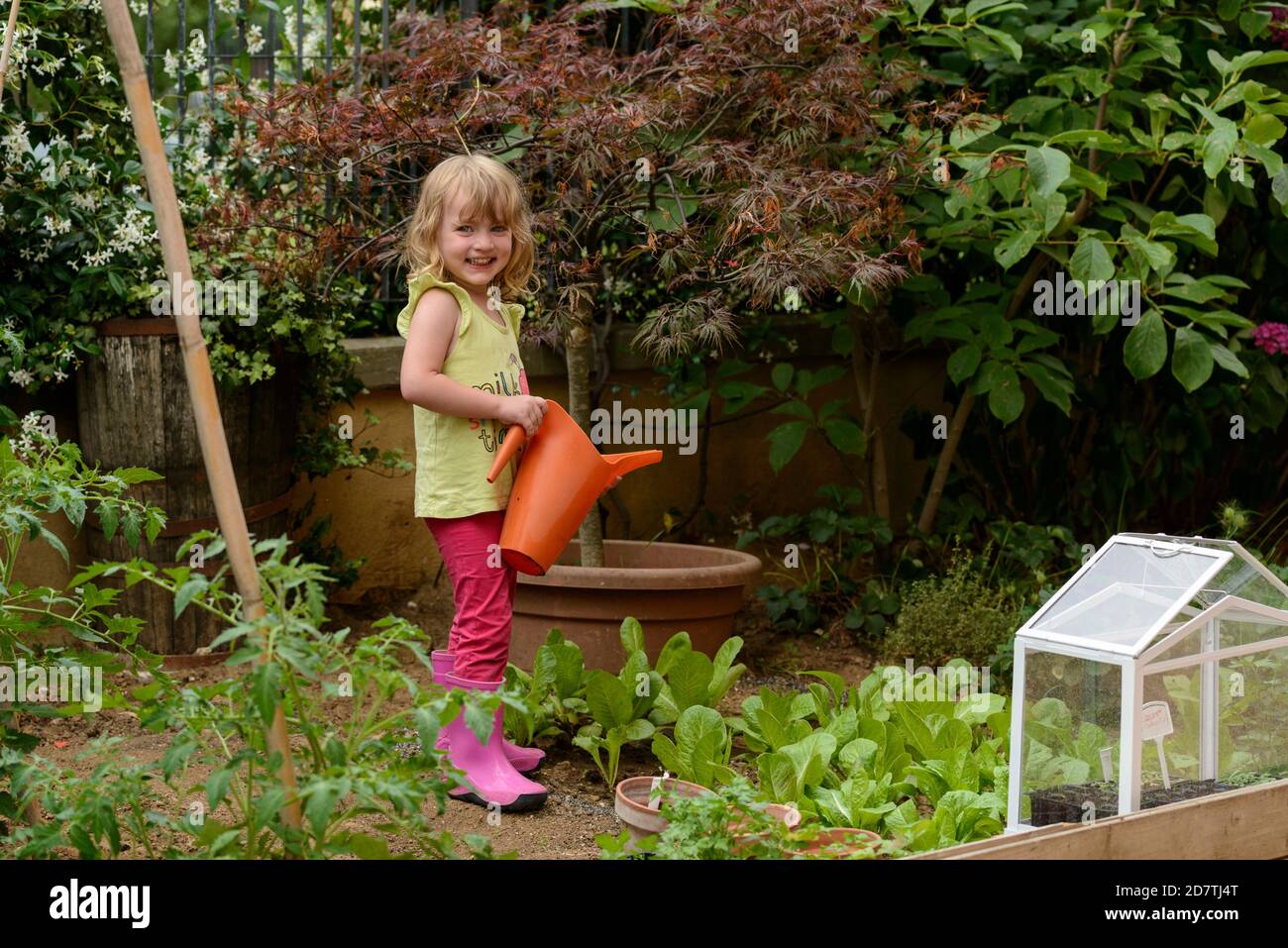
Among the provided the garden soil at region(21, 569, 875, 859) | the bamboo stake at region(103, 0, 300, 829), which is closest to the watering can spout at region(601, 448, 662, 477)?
the garden soil at region(21, 569, 875, 859)

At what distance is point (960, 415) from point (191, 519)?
8.08 ft

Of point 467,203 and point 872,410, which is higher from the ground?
point 467,203

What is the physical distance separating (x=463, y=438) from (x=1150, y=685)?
1478 millimetres

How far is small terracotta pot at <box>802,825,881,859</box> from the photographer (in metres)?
2.28

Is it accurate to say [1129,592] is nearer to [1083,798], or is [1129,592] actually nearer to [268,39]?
[1083,798]

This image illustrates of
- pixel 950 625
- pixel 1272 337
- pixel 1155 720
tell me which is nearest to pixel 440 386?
pixel 1155 720

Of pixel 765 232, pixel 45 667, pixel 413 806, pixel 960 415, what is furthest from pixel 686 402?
pixel 413 806

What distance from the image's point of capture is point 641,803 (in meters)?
2.65

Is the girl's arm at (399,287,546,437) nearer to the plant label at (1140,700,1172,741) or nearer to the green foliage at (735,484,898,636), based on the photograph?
the plant label at (1140,700,1172,741)

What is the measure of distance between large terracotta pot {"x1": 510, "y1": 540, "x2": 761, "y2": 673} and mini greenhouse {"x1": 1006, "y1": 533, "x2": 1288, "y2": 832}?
4.12ft

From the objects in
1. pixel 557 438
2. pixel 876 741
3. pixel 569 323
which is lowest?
pixel 876 741

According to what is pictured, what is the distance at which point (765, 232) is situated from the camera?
3.44m

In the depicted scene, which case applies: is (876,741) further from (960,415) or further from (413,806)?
(960,415)

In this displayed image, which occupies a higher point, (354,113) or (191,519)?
(354,113)
